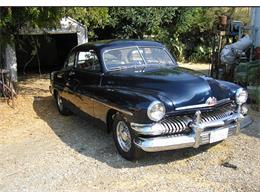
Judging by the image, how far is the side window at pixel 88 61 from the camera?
249 inches

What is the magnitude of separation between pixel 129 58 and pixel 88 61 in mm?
862

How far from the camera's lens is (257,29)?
35.8 feet

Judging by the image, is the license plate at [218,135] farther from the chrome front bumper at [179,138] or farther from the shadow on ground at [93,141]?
the shadow on ground at [93,141]

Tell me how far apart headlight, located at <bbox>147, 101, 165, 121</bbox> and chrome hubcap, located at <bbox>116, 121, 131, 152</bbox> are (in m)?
0.62

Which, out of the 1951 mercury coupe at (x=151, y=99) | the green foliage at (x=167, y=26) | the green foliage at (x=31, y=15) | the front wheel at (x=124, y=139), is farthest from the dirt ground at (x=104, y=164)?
the green foliage at (x=167, y=26)

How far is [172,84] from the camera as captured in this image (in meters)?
5.18

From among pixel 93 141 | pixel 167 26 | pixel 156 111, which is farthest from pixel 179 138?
pixel 167 26

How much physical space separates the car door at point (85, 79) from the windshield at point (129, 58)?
0.73 feet

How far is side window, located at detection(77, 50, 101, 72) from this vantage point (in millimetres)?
6320

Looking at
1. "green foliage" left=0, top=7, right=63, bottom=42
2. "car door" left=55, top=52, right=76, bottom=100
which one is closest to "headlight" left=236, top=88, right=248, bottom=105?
"car door" left=55, top=52, right=76, bottom=100

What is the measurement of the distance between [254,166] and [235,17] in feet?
53.9

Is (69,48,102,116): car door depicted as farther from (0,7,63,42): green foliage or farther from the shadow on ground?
(0,7,63,42): green foliage

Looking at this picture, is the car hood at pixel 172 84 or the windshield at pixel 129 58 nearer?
the car hood at pixel 172 84

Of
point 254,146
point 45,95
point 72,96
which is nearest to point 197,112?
point 254,146
